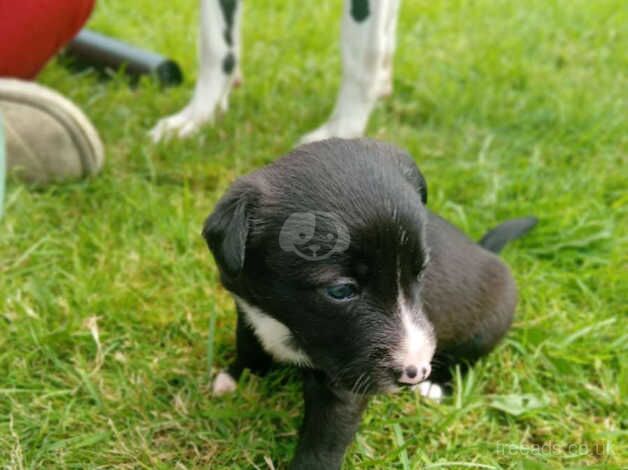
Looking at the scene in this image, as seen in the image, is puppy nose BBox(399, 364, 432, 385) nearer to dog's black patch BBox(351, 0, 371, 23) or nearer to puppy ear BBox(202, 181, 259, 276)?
puppy ear BBox(202, 181, 259, 276)

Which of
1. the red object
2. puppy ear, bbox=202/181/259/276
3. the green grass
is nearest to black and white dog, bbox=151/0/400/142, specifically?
the green grass

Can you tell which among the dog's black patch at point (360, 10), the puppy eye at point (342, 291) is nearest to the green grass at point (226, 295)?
the puppy eye at point (342, 291)

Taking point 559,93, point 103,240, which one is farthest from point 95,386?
point 559,93

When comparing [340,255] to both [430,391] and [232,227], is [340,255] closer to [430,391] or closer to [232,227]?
[232,227]

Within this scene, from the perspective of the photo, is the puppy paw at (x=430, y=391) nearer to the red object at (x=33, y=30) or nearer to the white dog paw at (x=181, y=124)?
the white dog paw at (x=181, y=124)

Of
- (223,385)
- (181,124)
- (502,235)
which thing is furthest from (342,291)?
(181,124)
